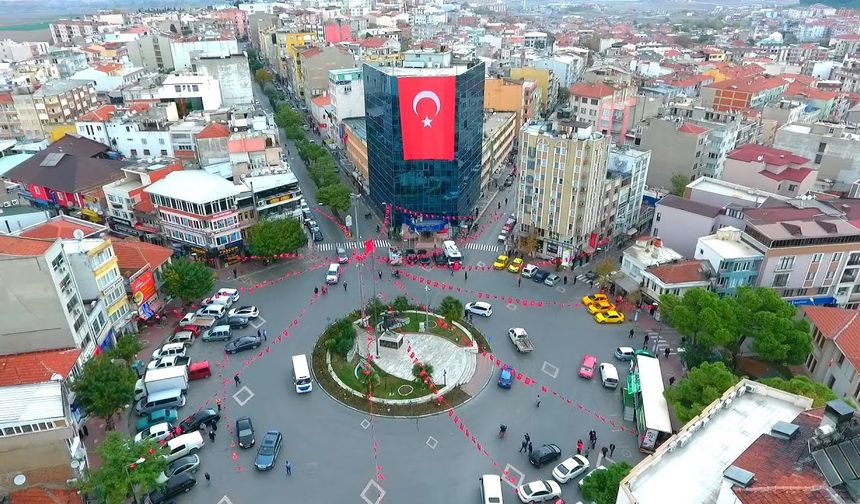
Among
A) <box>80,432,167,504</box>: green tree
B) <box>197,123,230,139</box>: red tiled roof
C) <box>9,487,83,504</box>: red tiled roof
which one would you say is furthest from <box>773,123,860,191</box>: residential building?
<box>9,487,83,504</box>: red tiled roof

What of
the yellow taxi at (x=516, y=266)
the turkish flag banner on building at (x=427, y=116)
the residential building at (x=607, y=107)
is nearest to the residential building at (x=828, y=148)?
the residential building at (x=607, y=107)

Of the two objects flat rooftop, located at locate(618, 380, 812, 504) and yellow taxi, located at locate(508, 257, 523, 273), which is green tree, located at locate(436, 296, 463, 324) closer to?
yellow taxi, located at locate(508, 257, 523, 273)

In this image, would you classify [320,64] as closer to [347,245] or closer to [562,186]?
[347,245]

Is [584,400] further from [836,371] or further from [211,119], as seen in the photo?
[211,119]

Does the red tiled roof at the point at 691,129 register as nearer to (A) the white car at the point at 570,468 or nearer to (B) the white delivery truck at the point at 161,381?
(A) the white car at the point at 570,468

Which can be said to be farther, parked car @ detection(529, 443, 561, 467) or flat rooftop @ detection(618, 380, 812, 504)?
parked car @ detection(529, 443, 561, 467)

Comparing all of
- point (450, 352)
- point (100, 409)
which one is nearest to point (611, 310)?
point (450, 352)
